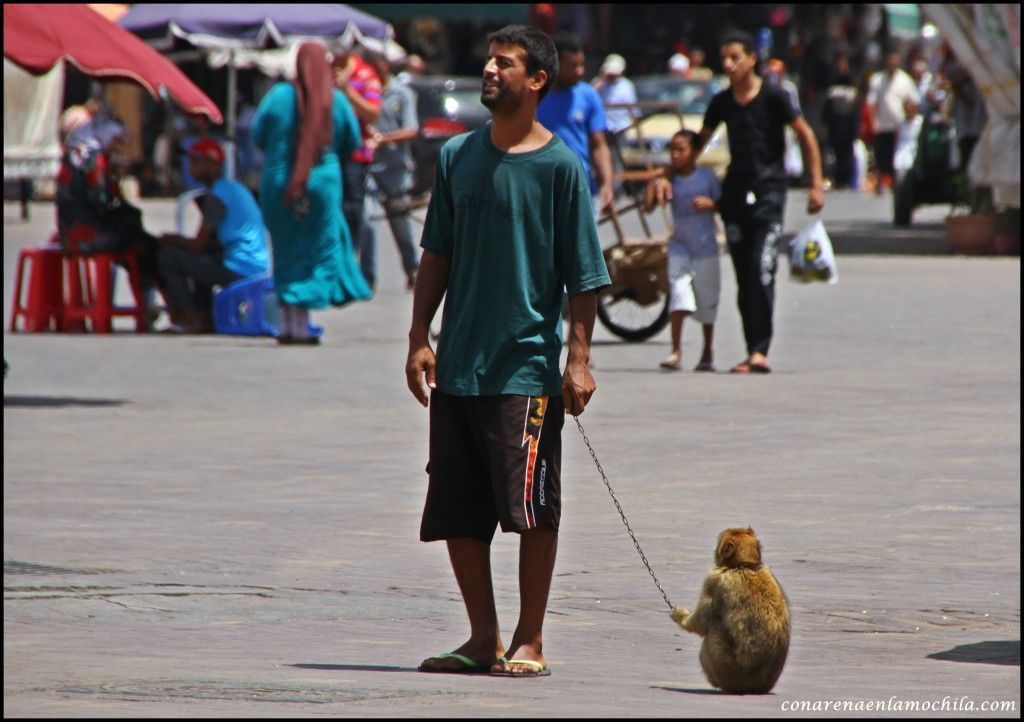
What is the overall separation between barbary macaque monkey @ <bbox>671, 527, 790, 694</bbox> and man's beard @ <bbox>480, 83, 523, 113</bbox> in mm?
1216

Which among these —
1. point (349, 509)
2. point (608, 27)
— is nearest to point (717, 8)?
A: point (608, 27)

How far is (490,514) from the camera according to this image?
19.5 feet

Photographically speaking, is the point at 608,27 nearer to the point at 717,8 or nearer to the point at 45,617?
the point at 717,8

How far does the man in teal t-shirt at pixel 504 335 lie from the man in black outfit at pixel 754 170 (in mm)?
7166

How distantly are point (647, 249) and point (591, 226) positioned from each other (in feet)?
29.9

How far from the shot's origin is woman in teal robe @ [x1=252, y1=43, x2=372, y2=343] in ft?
48.8

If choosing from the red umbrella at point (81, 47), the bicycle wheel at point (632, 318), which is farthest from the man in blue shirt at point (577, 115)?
the red umbrella at point (81, 47)

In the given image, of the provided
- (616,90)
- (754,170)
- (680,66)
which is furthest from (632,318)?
(680,66)

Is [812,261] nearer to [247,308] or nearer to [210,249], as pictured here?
[247,308]

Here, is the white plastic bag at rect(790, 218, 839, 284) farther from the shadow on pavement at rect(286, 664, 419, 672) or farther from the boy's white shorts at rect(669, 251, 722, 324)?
the shadow on pavement at rect(286, 664, 419, 672)

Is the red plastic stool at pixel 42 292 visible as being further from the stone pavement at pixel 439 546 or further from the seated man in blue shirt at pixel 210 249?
the stone pavement at pixel 439 546

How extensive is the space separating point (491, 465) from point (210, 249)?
10.6 metres

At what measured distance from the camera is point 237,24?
25.0 m

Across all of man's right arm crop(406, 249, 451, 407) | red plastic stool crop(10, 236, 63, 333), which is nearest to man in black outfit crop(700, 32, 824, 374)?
red plastic stool crop(10, 236, 63, 333)
